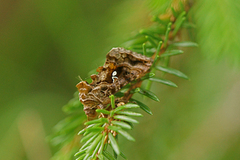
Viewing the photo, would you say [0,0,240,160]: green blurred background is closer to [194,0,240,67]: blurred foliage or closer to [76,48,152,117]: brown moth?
[194,0,240,67]: blurred foliage

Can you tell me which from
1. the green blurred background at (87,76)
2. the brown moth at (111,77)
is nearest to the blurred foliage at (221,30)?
the green blurred background at (87,76)

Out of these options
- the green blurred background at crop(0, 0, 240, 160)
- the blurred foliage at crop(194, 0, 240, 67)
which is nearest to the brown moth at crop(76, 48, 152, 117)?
the green blurred background at crop(0, 0, 240, 160)

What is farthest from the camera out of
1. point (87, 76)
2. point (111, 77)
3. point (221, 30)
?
point (87, 76)

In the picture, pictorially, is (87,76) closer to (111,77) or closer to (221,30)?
(111,77)

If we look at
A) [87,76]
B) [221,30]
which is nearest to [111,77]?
[221,30]

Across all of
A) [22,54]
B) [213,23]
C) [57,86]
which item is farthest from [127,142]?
[22,54]

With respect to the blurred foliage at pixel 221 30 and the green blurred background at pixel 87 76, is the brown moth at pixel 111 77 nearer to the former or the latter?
the green blurred background at pixel 87 76
